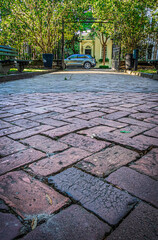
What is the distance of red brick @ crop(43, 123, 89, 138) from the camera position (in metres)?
1.89

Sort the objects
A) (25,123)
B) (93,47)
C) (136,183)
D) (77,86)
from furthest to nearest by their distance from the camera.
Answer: (93,47), (77,86), (25,123), (136,183)

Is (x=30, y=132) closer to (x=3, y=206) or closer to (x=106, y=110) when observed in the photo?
(x=3, y=206)

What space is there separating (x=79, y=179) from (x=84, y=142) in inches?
21.7

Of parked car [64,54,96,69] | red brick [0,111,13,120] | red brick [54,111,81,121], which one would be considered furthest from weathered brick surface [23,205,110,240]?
parked car [64,54,96,69]

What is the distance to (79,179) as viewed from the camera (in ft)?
3.89

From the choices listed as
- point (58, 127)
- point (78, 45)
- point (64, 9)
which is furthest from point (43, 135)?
point (78, 45)

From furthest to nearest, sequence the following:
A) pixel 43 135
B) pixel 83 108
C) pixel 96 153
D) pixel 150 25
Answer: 1. pixel 150 25
2. pixel 83 108
3. pixel 43 135
4. pixel 96 153

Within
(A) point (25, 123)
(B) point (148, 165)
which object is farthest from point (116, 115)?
(B) point (148, 165)

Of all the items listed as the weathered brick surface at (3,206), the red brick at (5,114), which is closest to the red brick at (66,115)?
the red brick at (5,114)

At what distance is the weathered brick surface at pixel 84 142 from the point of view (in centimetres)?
161

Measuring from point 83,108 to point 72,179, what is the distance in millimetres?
1817

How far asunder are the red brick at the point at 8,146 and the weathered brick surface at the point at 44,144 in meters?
0.08

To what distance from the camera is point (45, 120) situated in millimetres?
2350

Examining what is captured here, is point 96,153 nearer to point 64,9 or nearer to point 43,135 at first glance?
point 43,135
